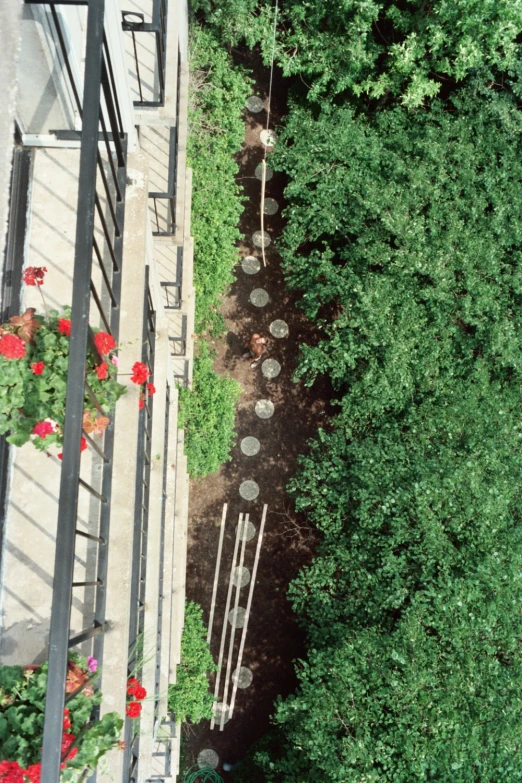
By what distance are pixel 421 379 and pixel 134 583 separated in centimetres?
735

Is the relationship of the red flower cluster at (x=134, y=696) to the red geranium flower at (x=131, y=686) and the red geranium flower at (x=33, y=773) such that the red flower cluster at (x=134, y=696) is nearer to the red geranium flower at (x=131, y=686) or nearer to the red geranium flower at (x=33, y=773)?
the red geranium flower at (x=131, y=686)

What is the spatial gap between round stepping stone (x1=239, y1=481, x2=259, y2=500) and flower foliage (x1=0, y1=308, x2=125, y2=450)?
10.6 m

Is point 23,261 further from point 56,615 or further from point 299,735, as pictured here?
point 299,735

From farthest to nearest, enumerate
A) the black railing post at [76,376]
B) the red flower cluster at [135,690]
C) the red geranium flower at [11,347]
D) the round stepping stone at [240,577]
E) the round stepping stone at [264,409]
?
the round stepping stone at [264,409] < the round stepping stone at [240,577] < the red flower cluster at [135,690] < the red geranium flower at [11,347] < the black railing post at [76,376]

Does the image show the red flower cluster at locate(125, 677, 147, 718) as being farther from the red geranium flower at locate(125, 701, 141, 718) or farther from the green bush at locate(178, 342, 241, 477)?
the green bush at locate(178, 342, 241, 477)

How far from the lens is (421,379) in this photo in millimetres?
11969

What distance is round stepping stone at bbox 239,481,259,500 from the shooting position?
14.8 metres

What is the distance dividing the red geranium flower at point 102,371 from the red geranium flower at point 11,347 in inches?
22.3

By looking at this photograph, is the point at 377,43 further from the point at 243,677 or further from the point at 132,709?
the point at 243,677

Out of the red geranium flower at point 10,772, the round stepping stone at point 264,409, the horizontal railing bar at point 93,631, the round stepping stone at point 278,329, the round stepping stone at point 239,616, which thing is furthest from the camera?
the round stepping stone at point 278,329

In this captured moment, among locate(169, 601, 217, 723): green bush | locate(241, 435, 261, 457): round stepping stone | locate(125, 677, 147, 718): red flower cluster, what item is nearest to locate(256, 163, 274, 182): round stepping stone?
locate(241, 435, 261, 457): round stepping stone

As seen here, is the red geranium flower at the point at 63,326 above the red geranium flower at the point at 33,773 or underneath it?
above

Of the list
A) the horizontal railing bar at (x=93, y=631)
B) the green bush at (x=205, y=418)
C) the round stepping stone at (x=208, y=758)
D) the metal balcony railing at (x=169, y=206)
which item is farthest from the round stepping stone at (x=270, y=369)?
the horizontal railing bar at (x=93, y=631)

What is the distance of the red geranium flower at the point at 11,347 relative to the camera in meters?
4.07
